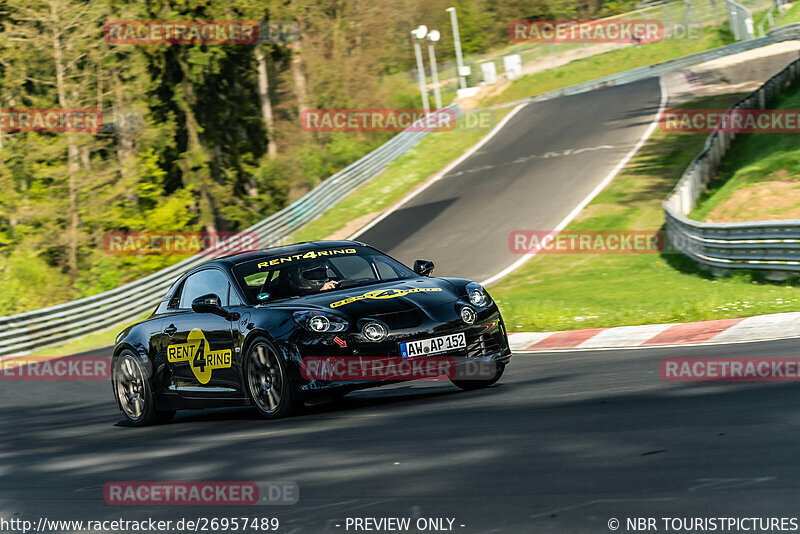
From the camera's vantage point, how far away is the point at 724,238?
728 inches

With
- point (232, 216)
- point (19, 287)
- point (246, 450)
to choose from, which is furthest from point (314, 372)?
point (232, 216)

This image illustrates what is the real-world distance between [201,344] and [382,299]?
6.26 feet

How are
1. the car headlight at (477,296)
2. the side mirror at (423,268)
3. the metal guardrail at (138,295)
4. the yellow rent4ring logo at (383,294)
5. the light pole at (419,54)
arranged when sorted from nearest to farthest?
the yellow rent4ring logo at (383,294)
the car headlight at (477,296)
the side mirror at (423,268)
the metal guardrail at (138,295)
the light pole at (419,54)

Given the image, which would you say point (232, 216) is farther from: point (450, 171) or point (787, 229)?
point (787, 229)

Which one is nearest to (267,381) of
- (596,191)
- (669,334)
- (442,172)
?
(669,334)

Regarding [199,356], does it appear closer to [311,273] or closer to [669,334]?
[311,273]

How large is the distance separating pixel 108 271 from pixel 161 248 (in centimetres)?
447

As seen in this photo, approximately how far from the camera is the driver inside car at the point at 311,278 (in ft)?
30.8

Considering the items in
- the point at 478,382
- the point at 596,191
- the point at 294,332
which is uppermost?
the point at 294,332

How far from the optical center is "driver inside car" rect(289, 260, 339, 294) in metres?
9.38

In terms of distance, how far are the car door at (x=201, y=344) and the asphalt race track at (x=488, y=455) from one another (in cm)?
37

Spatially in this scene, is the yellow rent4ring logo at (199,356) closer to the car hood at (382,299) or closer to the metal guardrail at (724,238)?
the car hood at (382,299)

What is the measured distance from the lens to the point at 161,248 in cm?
3775

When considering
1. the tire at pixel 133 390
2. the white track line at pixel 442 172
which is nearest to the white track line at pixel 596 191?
the white track line at pixel 442 172
